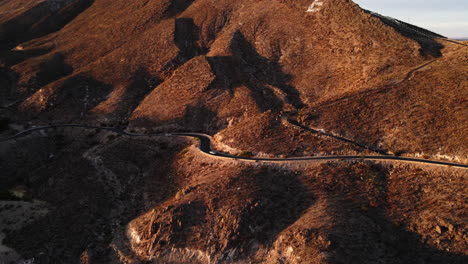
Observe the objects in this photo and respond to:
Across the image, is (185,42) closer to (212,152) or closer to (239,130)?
(239,130)

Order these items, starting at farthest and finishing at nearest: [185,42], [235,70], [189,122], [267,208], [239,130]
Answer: [185,42] → [235,70] → [189,122] → [239,130] → [267,208]

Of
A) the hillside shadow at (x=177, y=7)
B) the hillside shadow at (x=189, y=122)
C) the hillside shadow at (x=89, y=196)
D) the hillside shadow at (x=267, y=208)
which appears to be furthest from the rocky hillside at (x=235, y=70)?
the hillside shadow at (x=89, y=196)

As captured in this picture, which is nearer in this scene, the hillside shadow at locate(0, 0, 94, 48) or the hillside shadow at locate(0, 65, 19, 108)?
the hillside shadow at locate(0, 65, 19, 108)

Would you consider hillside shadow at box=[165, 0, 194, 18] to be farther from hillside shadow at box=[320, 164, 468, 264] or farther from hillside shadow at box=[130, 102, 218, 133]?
hillside shadow at box=[320, 164, 468, 264]

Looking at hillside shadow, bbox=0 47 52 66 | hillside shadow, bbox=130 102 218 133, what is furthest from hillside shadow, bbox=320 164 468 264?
hillside shadow, bbox=0 47 52 66

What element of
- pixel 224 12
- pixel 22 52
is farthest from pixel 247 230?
pixel 22 52

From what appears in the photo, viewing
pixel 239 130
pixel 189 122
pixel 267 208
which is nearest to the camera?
pixel 267 208

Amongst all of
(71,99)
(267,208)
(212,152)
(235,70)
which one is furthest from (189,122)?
(267,208)
